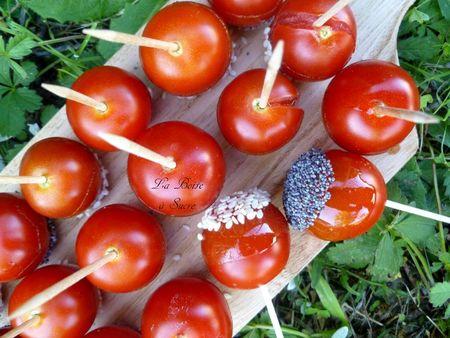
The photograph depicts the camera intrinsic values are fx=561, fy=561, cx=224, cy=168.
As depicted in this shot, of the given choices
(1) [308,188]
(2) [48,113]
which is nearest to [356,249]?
(1) [308,188]

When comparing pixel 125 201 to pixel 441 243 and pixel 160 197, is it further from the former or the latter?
pixel 441 243

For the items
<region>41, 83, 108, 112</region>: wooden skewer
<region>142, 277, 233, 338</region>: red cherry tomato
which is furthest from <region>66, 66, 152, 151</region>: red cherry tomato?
<region>142, 277, 233, 338</region>: red cherry tomato

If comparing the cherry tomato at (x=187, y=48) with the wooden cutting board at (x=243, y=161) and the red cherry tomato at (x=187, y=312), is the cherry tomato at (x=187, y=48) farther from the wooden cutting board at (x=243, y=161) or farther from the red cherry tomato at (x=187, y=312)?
the red cherry tomato at (x=187, y=312)

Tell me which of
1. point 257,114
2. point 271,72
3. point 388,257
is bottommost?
point 388,257

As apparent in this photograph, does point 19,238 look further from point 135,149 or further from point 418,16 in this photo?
point 418,16

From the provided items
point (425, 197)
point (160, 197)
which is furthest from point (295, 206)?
point (425, 197)

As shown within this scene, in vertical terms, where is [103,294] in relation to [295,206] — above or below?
below

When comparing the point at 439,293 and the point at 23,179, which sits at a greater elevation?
the point at 23,179

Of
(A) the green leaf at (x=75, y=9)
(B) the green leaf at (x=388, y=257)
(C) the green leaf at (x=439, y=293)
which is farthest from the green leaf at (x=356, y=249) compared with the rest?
(A) the green leaf at (x=75, y=9)
